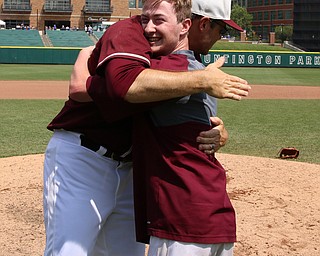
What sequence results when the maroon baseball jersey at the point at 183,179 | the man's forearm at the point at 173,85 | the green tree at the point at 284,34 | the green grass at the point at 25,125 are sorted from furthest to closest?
the green tree at the point at 284,34
the green grass at the point at 25,125
the maroon baseball jersey at the point at 183,179
the man's forearm at the point at 173,85

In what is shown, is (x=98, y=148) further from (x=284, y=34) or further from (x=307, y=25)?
(x=284, y=34)

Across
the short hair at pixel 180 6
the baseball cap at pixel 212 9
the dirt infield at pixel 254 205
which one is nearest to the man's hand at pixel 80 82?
the short hair at pixel 180 6

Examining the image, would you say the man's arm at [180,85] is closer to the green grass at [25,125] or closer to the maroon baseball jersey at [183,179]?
the maroon baseball jersey at [183,179]

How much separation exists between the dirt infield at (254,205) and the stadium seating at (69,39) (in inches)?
1601

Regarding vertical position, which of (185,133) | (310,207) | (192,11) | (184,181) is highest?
(192,11)

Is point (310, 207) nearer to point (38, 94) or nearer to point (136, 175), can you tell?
point (136, 175)

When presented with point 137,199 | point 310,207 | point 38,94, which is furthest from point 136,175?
point 38,94

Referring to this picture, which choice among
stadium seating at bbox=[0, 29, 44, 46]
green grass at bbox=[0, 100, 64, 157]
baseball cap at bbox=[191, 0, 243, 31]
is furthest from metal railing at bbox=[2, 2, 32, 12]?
baseball cap at bbox=[191, 0, 243, 31]

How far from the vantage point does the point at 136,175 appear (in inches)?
96.4

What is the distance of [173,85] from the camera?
2.12 m

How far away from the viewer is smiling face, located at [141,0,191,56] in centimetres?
229

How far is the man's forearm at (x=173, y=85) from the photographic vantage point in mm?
2123

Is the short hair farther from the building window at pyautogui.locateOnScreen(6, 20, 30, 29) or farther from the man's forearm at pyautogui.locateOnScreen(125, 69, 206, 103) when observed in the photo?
the building window at pyautogui.locateOnScreen(6, 20, 30, 29)

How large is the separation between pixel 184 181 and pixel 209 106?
13.7 inches
